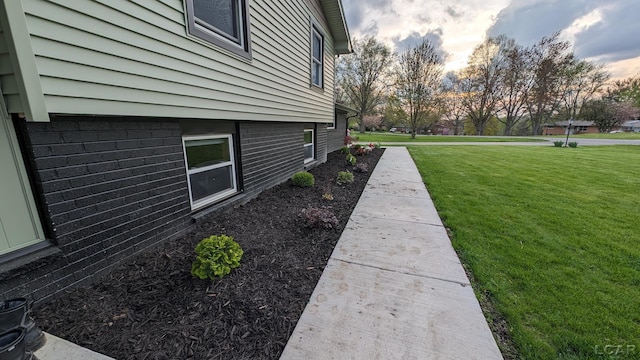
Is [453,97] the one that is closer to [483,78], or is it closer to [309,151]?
[483,78]

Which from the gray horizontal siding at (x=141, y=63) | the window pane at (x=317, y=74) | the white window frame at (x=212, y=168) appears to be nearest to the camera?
the gray horizontal siding at (x=141, y=63)

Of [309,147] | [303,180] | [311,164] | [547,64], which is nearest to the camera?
[303,180]

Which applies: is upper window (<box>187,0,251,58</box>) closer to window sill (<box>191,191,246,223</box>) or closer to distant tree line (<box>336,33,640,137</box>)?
window sill (<box>191,191,246,223</box>)

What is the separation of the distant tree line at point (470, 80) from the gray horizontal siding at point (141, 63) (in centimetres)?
2387

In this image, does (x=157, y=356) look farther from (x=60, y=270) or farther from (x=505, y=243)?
(x=505, y=243)

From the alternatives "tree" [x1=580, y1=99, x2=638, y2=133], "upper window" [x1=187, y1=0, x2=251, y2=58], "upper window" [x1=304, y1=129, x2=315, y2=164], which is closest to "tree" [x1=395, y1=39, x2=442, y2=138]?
"upper window" [x1=304, y1=129, x2=315, y2=164]

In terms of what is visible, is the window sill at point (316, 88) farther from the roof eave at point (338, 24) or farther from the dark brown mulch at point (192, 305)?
the dark brown mulch at point (192, 305)

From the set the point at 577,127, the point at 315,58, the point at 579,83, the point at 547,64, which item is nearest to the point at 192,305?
the point at 315,58

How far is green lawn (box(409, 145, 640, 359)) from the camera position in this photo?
1.72m

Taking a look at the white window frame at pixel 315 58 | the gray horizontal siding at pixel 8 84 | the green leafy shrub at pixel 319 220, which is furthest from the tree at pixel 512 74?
the gray horizontal siding at pixel 8 84

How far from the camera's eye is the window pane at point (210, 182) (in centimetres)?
330

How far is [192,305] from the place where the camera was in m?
1.91

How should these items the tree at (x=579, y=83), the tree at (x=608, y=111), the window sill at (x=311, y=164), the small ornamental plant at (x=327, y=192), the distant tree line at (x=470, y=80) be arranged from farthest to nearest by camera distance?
the tree at (x=608, y=111) < the tree at (x=579, y=83) < the distant tree line at (x=470, y=80) < the window sill at (x=311, y=164) < the small ornamental plant at (x=327, y=192)

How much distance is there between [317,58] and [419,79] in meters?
20.9
